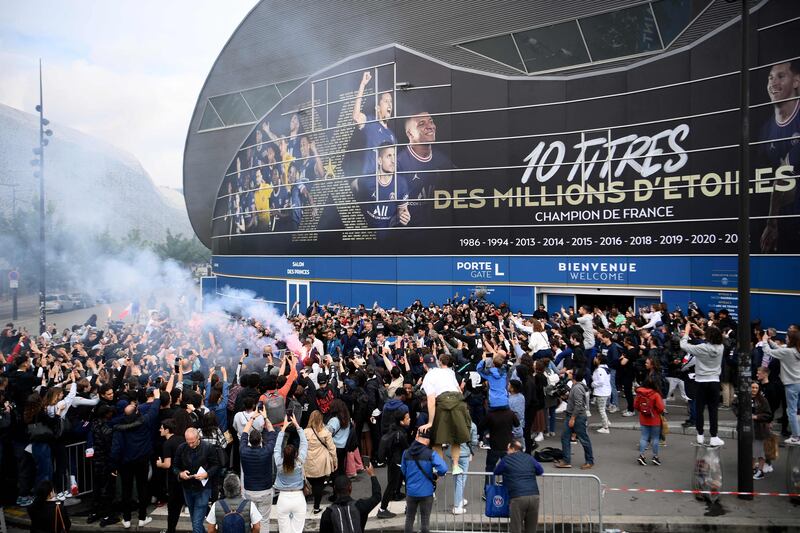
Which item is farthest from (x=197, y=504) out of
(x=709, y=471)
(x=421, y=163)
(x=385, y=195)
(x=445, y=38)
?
(x=445, y=38)

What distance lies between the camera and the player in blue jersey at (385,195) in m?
26.8

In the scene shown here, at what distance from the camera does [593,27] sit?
2280 centimetres

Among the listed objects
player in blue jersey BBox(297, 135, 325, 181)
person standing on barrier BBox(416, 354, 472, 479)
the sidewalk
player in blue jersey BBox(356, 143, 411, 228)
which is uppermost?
player in blue jersey BBox(297, 135, 325, 181)

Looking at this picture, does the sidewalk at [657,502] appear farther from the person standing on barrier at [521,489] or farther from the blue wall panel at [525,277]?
the blue wall panel at [525,277]

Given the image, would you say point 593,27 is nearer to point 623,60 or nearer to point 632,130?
point 623,60

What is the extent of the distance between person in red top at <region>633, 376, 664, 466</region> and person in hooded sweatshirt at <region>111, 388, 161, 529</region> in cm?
732

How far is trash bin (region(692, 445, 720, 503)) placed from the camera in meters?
8.12

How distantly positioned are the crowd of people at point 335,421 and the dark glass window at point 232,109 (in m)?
27.8

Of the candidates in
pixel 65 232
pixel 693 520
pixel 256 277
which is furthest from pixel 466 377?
pixel 65 232

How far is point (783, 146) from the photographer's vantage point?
1759cm

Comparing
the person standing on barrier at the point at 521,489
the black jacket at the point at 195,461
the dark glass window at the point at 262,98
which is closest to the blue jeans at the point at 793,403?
the person standing on barrier at the point at 521,489

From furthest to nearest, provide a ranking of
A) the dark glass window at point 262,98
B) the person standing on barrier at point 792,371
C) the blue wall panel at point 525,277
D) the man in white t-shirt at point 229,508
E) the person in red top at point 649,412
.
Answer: the dark glass window at point 262,98 → the blue wall panel at point 525,277 → the person in red top at point 649,412 → the person standing on barrier at point 792,371 → the man in white t-shirt at point 229,508

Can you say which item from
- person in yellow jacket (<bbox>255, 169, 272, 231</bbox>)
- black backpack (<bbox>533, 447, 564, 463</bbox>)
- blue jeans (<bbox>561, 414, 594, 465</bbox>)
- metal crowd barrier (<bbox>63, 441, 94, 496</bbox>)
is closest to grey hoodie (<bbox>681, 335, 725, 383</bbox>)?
blue jeans (<bbox>561, 414, 594, 465</bbox>)

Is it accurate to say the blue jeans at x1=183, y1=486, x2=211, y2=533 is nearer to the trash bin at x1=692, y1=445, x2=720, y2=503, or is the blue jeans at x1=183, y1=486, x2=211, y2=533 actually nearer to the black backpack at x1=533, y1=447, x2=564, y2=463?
the black backpack at x1=533, y1=447, x2=564, y2=463
